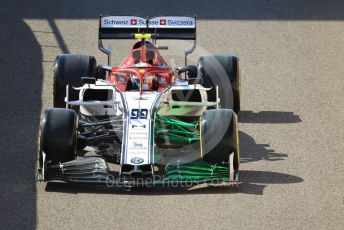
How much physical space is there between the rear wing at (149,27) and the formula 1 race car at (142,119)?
16 millimetres

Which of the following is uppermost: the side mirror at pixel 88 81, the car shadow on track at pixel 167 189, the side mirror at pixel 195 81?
the side mirror at pixel 195 81

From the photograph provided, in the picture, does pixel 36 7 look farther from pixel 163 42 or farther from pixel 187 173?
pixel 187 173

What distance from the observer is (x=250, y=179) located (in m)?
14.0

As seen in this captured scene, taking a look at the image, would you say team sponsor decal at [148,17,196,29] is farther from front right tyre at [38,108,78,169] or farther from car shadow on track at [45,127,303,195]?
front right tyre at [38,108,78,169]

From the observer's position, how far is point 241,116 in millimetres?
16859

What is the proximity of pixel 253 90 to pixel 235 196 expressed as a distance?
5056mm

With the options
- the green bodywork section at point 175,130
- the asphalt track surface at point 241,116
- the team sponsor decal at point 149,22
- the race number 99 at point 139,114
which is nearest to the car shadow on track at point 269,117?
the asphalt track surface at point 241,116

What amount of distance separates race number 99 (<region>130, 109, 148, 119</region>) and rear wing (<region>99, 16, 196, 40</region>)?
247 cm

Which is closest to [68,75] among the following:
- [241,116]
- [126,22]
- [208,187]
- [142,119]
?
[126,22]

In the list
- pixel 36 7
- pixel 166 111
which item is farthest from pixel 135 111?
pixel 36 7

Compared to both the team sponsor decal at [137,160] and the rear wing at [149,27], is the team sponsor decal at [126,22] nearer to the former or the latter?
the rear wing at [149,27]

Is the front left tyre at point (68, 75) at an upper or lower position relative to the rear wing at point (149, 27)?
lower

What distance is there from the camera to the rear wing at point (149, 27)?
16.5 meters

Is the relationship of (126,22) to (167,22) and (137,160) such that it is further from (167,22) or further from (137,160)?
(137,160)
